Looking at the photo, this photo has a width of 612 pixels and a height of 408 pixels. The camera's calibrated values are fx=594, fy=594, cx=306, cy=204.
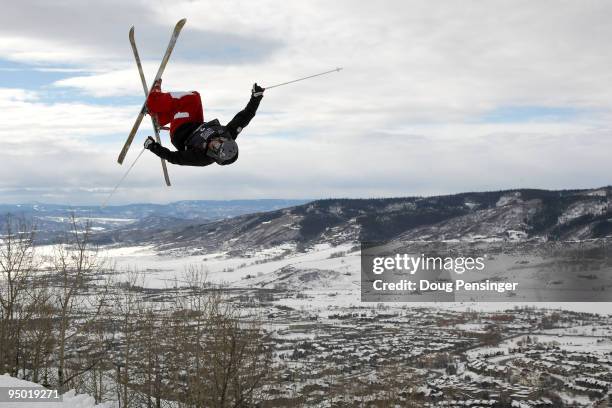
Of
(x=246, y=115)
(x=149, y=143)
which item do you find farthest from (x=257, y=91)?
(x=149, y=143)

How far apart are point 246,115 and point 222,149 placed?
0.90 meters

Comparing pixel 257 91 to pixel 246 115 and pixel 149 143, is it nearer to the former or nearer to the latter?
pixel 246 115

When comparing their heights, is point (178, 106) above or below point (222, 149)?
above

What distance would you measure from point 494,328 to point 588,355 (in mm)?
30995

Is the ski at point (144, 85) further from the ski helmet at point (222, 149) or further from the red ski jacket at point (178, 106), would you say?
the ski helmet at point (222, 149)

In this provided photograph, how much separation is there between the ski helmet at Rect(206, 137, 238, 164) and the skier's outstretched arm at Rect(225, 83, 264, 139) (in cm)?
48

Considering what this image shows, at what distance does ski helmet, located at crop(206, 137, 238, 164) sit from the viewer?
8258mm

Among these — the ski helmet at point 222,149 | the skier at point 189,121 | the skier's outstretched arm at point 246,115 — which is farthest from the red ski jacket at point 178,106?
the ski helmet at point 222,149

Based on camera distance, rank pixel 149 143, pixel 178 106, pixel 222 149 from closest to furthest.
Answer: pixel 222 149 < pixel 178 106 < pixel 149 143

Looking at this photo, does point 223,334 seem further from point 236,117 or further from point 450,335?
point 450,335

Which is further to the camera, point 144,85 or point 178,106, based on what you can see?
point 144,85

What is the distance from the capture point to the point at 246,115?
8.88m

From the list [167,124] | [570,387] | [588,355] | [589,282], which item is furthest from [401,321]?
[167,124]

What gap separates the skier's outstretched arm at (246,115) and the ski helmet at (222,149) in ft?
1.58
